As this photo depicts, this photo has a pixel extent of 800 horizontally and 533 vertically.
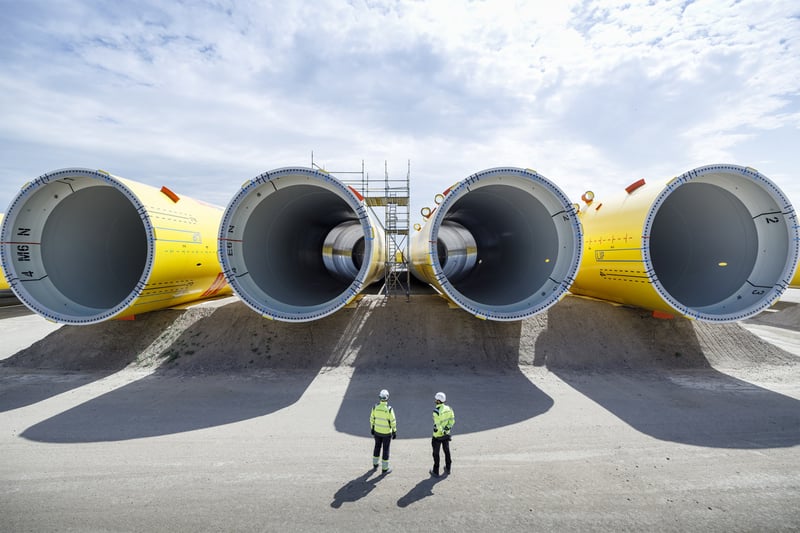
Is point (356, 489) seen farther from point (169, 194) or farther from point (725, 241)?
point (725, 241)

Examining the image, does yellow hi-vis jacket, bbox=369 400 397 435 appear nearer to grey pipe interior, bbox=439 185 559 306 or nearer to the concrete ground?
the concrete ground

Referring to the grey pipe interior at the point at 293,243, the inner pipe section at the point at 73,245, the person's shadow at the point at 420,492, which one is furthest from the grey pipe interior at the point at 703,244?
the inner pipe section at the point at 73,245

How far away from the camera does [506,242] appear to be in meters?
11.5

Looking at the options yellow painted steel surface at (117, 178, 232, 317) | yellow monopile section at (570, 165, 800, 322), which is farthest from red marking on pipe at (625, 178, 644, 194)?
yellow painted steel surface at (117, 178, 232, 317)

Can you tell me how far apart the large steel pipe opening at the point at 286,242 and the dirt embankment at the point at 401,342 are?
123 cm

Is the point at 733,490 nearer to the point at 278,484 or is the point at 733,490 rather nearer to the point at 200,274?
the point at 278,484

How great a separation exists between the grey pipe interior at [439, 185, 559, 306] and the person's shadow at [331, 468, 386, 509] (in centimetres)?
544

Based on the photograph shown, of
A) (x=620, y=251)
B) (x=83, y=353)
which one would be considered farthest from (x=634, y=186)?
(x=83, y=353)

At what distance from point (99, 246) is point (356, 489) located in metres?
9.49

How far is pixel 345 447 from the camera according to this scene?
5484mm

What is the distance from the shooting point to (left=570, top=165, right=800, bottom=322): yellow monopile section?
795 centimetres

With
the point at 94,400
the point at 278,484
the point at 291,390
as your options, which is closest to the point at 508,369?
the point at 291,390

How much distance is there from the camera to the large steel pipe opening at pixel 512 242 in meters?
7.94

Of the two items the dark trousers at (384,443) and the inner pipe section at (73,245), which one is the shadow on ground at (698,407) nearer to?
the dark trousers at (384,443)
